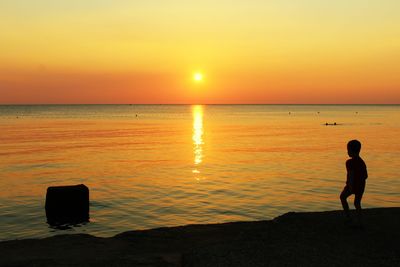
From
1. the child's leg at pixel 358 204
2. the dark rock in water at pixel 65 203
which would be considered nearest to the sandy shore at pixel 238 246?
the child's leg at pixel 358 204

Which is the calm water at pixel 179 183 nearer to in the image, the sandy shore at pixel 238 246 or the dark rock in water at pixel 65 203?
the dark rock in water at pixel 65 203

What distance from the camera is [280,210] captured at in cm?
1788

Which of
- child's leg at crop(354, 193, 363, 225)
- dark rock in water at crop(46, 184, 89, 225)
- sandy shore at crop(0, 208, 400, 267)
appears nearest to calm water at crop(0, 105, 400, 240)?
dark rock in water at crop(46, 184, 89, 225)

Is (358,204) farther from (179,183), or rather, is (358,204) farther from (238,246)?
(179,183)

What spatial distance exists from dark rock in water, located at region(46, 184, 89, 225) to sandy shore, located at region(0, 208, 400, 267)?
439cm

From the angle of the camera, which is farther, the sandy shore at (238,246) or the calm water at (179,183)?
the calm water at (179,183)

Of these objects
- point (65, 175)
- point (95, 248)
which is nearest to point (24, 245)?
point (95, 248)

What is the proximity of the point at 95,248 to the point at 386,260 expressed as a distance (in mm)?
5787

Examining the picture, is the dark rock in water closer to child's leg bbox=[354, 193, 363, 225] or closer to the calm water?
the calm water

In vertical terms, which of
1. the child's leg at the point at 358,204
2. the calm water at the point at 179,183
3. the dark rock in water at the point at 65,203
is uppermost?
the child's leg at the point at 358,204

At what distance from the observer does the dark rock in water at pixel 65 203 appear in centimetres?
1489

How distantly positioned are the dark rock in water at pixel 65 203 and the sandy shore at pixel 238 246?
4.39 m

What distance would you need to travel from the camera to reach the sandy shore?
8242mm

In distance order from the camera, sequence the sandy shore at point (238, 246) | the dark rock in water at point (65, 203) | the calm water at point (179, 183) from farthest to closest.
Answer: the calm water at point (179, 183)
the dark rock in water at point (65, 203)
the sandy shore at point (238, 246)
